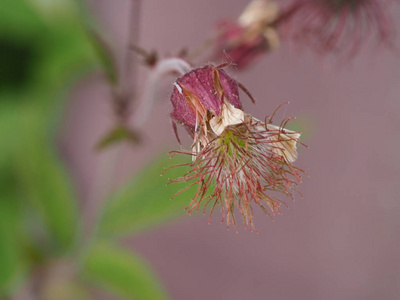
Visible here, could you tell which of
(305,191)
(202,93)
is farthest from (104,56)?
(305,191)

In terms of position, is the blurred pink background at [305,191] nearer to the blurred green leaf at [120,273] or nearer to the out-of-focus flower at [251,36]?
the blurred green leaf at [120,273]

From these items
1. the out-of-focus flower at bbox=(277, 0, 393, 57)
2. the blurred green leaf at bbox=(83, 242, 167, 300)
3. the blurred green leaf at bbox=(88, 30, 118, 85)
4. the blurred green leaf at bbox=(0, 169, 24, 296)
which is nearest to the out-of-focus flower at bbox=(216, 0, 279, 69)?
the out-of-focus flower at bbox=(277, 0, 393, 57)

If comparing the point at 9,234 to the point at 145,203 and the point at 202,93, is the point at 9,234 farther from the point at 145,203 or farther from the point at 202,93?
the point at 202,93

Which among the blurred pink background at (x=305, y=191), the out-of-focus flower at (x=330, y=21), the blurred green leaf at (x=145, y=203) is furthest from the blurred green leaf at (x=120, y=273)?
the out-of-focus flower at (x=330, y=21)

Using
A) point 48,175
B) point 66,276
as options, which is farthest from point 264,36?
point 66,276

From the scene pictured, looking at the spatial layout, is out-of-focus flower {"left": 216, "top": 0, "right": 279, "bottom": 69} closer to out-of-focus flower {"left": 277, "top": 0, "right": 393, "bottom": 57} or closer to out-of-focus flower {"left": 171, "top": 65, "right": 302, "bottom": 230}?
out-of-focus flower {"left": 277, "top": 0, "right": 393, "bottom": 57}

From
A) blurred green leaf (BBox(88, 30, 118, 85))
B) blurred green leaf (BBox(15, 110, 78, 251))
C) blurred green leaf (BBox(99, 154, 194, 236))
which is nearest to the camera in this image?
blurred green leaf (BBox(88, 30, 118, 85))
